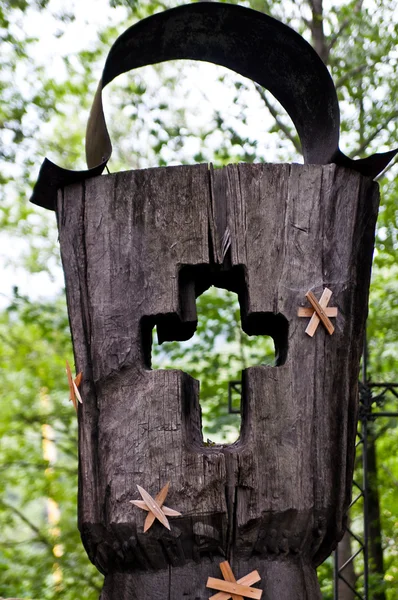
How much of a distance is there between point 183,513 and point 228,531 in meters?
0.15

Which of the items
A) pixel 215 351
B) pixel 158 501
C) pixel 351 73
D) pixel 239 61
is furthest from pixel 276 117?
pixel 158 501

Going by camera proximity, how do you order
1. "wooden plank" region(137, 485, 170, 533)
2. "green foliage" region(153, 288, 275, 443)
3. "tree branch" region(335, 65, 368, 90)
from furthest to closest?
"green foliage" region(153, 288, 275, 443)
"tree branch" region(335, 65, 368, 90)
"wooden plank" region(137, 485, 170, 533)

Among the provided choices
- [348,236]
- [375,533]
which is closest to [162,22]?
[348,236]

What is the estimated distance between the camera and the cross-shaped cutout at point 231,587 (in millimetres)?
2033

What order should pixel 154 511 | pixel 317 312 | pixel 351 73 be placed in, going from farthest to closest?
pixel 351 73 < pixel 317 312 < pixel 154 511

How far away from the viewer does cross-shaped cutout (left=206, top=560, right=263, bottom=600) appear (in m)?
2.03

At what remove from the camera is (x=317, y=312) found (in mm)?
2195

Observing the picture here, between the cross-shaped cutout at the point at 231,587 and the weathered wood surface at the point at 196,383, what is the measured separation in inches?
1.3

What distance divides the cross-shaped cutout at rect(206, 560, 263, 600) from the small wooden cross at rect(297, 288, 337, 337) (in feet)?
2.50

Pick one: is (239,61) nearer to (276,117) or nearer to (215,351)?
(276,117)

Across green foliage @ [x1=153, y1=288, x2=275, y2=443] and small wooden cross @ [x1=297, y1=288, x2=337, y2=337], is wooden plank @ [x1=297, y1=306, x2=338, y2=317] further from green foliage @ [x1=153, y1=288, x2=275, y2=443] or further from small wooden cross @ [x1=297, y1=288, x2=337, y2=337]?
green foliage @ [x1=153, y1=288, x2=275, y2=443]

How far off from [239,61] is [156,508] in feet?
5.55

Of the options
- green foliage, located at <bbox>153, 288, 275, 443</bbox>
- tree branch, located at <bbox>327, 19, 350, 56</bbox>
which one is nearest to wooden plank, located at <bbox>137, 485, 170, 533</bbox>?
green foliage, located at <bbox>153, 288, 275, 443</bbox>

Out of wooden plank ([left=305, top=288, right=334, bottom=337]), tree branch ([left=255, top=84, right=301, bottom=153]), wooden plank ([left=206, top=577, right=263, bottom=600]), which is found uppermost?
tree branch ([left=255, top=84, right=301, bottom=153])
